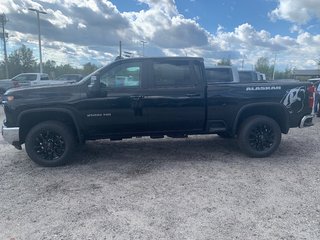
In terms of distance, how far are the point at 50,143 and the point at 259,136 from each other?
13.5 ft

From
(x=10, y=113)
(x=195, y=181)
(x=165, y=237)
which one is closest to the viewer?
(x=165, y=237)

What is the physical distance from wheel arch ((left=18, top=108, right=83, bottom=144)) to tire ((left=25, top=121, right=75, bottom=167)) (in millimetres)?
118

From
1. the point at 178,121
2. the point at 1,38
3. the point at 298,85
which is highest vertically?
the point at 1,38

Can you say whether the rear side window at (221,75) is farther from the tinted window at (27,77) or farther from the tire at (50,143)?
the tinted window at (27,77)

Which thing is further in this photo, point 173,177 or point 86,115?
point 86,115

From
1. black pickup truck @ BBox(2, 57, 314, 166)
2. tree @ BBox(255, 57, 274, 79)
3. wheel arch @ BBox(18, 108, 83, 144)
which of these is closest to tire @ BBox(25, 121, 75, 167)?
black pickup truck @ BBox(2, 57, 314, 166)

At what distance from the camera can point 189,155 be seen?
6.50 m

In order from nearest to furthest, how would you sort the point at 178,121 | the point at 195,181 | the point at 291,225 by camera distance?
the point at 291,225 → the point at 195,181 → the point at 178,121

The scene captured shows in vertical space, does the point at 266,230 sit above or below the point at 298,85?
below

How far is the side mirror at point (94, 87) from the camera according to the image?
5.54 meters

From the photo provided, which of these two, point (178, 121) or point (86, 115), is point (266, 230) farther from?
point (86, 115)

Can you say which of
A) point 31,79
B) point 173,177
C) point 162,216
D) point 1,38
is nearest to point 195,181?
point 173,177

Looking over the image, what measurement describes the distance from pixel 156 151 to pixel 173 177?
5.72 ft

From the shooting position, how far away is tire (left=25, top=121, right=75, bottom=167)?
5.59 meters
